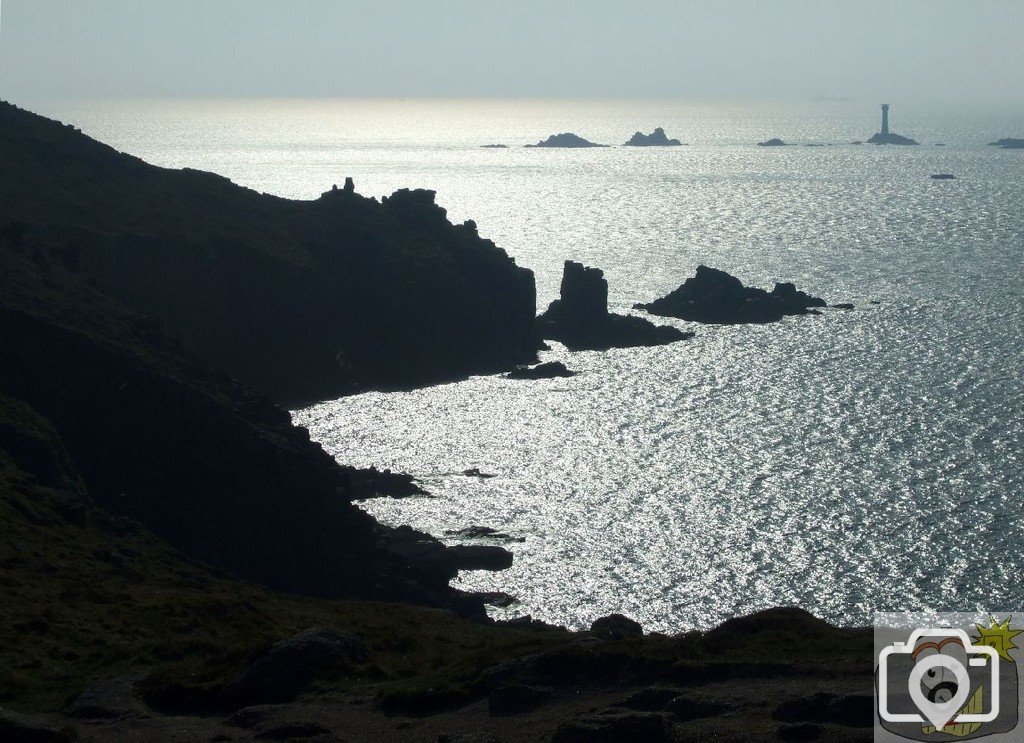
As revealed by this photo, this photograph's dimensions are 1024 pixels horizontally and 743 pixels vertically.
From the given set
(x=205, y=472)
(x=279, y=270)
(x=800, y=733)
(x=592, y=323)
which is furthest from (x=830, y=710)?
(x=592, y=323)

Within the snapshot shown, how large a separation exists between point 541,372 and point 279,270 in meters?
30.6

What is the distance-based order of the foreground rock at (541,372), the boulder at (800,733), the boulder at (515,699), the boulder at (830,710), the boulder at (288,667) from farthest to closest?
1. the foreground rock at (541,372)
2. the boulder at (288,667)
3. the boulder at (515,699)
4. the boulder at (830,710)
5. the boulder at (800,733)

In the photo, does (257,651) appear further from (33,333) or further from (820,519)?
(820,519)

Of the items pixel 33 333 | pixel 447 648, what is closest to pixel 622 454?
pixel 33 333

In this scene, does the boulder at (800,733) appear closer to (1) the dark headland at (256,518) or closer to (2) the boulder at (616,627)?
(1) the dark headland at (256,518)

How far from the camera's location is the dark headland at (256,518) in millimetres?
35469

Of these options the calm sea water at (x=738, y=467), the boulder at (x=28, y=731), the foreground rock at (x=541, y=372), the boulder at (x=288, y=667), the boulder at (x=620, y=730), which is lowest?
the calm sea water at (x=738, y=467)

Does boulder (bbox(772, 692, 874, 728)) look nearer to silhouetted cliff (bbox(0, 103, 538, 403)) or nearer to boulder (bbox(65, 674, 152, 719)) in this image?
boulder (bbox(65, 674, 152, 719))

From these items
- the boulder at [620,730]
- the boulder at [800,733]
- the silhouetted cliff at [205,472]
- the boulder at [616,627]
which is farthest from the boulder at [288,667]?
the silhouetted cliff at [205,472]

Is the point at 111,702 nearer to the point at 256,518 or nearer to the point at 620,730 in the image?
the point at 620,730

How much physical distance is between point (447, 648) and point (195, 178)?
106m

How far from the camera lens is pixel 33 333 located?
80.2 meters

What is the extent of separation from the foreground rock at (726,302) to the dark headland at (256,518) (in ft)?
83.5

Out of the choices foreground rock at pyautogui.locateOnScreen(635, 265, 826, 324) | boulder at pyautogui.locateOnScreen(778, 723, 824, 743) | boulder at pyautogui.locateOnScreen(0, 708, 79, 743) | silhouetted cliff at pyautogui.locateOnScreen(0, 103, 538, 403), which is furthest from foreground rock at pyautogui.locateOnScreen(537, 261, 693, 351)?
boulder at pyautogui.locateOnScreen(778, 723, 824, 743)
